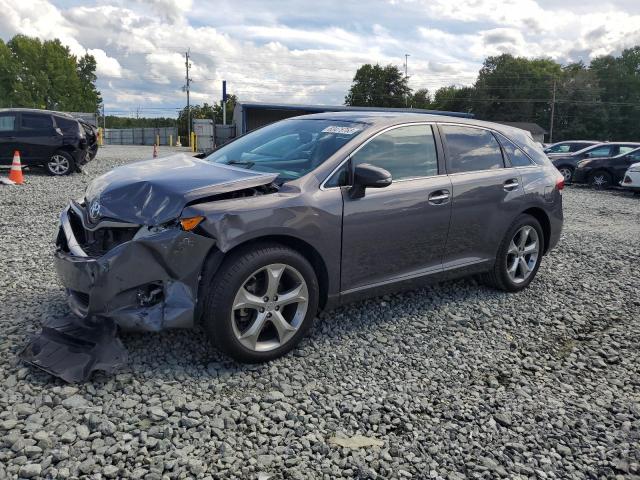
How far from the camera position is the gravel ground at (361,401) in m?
2.60

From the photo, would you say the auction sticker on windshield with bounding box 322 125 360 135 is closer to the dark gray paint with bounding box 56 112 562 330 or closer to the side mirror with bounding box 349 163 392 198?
the dark gray paint with bounding box 56 112 562 330

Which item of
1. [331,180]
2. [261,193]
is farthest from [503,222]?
[261,193]

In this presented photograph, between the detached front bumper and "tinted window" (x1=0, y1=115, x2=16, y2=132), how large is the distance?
38.7ft

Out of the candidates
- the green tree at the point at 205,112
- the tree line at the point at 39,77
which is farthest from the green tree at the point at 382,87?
the tree line at the point at 39,77

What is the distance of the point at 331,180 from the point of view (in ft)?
12.4

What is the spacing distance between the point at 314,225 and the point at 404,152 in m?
1.16

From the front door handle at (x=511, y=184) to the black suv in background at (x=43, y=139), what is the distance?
11776 mm

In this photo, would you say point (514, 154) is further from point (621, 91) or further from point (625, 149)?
point (621, 91)

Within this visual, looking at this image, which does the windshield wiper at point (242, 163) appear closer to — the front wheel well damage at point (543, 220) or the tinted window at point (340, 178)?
the tinted window at point (340, 178)

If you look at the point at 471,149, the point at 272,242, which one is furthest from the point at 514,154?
the point at 272,242

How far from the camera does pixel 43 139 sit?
13.2 metres

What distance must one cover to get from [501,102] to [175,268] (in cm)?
7945

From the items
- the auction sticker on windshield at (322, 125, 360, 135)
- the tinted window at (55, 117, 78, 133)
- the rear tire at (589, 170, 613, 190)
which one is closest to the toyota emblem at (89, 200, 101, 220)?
the auction sticker on windshield at (322, 125, 360, 135)

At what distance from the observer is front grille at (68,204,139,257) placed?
10.8ft
